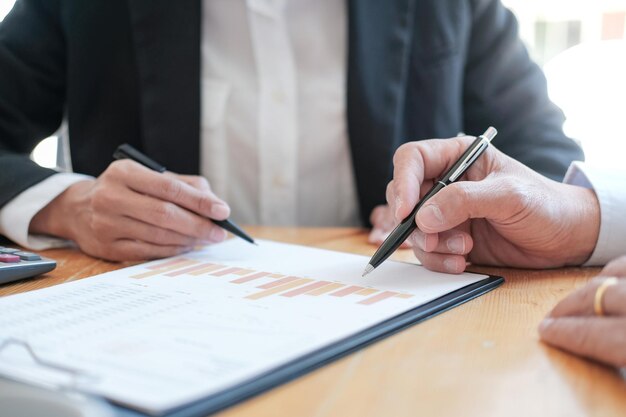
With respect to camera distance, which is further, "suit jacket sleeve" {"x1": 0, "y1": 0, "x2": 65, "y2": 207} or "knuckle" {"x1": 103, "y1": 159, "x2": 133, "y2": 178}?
"suit jacket sleeve" {"x1": 0, "y1": 0, "x2": 65, "y2": 207}

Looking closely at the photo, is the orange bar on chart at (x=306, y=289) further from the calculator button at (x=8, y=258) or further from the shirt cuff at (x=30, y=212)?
the shirt cuff at (x=30, y=212)

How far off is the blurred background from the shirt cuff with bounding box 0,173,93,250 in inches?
93.8

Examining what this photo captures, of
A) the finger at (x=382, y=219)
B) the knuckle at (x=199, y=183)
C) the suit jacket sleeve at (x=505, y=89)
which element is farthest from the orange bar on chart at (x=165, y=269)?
the suit jacket sleeve at (x=505, y=89)

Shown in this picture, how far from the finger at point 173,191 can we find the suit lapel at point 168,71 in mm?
334

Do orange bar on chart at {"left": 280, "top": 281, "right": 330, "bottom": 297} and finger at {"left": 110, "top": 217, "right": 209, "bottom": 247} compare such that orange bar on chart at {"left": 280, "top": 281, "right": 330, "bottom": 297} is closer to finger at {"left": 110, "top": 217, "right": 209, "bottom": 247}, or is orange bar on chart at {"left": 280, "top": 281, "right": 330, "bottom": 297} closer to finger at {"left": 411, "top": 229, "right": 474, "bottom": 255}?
finger at {"left": 411, "top": 229, "right": 474, "bottom": 255}

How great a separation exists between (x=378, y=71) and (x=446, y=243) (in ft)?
1.73

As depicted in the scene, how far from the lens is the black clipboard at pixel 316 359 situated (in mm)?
329

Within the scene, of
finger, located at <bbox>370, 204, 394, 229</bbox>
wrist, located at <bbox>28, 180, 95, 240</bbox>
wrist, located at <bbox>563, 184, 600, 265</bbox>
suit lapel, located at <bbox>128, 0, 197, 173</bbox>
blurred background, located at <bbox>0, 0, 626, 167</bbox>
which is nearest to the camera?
wrist, located at <bbox>563, 184, 600, 265</bbox>

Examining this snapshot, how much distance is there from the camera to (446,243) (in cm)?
64

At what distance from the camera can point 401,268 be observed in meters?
0.65

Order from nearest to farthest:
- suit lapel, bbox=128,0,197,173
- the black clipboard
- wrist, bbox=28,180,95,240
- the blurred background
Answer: the black clipboard → wrist, bbox=28,180,95,240 → suit lapel, bbox=128,0,197,173 → the blurred background

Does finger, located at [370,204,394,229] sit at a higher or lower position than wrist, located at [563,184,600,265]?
lower

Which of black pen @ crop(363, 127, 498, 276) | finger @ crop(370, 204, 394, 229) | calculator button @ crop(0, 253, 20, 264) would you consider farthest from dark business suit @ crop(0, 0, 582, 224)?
calculator button @ crop(0, 253, 20, 264)

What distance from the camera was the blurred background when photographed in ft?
9.50
